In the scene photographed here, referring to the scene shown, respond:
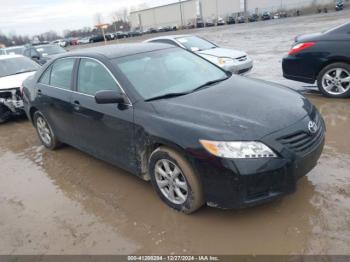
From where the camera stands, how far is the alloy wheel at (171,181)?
336cm

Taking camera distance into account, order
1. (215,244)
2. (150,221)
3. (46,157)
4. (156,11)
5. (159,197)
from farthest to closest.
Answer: (156,11) → (46,157) → (159,197) → (150,221) → (215,244)

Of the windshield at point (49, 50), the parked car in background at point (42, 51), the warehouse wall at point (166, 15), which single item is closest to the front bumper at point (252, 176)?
the parked car in background at point (42, 51)

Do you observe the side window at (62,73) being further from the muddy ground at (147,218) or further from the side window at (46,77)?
the muddy ground at (147,218)

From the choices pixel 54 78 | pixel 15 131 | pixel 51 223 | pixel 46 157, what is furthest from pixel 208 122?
pixel 15 131

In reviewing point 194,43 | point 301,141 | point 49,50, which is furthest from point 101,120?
point 49,50

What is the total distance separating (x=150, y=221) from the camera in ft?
11.2

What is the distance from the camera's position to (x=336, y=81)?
6.56 meters

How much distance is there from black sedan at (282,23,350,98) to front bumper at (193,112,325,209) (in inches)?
157

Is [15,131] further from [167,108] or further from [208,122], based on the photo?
[208,122]

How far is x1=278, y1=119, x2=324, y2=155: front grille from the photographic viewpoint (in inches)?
120

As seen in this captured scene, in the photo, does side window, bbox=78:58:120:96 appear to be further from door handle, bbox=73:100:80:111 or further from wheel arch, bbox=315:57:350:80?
wheel arch, bbox=315:57:350:80

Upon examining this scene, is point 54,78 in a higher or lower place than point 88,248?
higher

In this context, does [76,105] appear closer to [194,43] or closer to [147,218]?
[147,218]

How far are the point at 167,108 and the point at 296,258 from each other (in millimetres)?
1804
